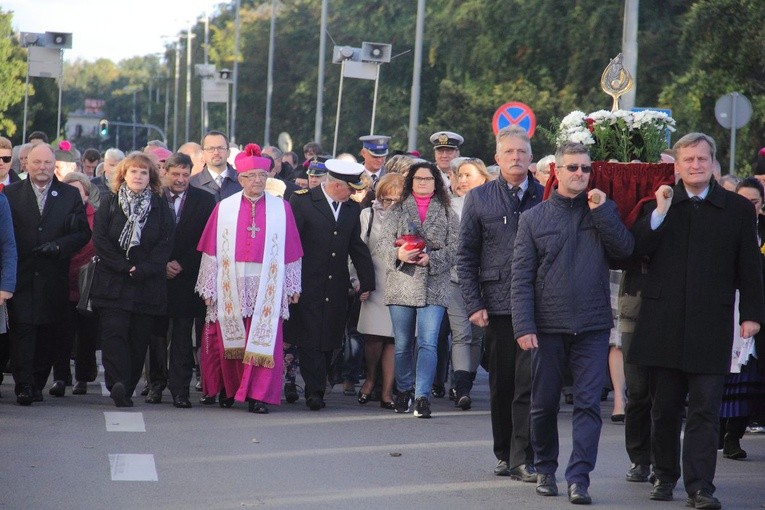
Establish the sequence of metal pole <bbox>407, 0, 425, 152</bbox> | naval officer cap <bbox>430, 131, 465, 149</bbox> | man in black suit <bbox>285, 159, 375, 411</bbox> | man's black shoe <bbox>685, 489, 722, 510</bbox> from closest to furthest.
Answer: man's black shoe <bbox>685, 489, 722, 510</bbox> < man in black suit <bbox>285, 159, 375, 411</bbox> < naval officer cap <bbox>430, 131, 465, 149</bbox> < metal pole <bbox>407, 0, 425, 152</bbox>

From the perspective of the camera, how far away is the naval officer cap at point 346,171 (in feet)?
43.9

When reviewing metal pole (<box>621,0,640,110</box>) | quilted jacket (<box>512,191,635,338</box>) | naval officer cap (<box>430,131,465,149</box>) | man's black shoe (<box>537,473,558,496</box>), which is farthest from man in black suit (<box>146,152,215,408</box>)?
metal pole (<box>621,0,640,110</box>)

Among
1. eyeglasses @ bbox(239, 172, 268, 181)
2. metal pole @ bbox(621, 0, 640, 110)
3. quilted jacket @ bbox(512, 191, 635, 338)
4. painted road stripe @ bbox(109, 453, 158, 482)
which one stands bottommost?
painted road stripe @ bbox(109, 453, 158, 482)

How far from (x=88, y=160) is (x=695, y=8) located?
11.1m

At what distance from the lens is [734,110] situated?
21.7 m

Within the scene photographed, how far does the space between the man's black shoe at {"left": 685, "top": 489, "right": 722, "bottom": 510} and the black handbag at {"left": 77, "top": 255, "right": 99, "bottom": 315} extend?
5.90m

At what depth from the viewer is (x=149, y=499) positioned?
334 inches

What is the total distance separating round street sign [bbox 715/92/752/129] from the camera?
21719 mm

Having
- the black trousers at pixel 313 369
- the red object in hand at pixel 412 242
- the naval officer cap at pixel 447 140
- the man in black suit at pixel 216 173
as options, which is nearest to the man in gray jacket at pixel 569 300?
the red object in hand at pixel 412 242

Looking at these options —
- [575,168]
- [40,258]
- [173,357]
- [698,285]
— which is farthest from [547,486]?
[40,258]

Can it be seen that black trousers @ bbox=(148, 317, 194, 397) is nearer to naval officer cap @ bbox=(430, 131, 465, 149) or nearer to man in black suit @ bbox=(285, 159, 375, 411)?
man in black suit @ bbox=(285, 159, 375, 411)

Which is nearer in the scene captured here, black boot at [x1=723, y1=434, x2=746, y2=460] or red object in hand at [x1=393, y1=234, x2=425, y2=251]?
black boot at [x1=723, y1=434, x2=746, y2=460]

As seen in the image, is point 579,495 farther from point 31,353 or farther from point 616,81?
point 31,353

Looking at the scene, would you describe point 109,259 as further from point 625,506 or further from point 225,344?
point 625,506
